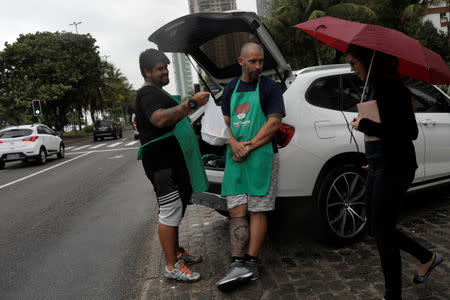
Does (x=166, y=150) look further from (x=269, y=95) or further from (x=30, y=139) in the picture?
(x=30, y=139)

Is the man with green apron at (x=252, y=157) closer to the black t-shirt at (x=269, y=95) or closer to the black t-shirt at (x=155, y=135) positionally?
the black t-shirt at (x=269, y=95)

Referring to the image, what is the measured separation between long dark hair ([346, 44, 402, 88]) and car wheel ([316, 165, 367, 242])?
4.02 ft

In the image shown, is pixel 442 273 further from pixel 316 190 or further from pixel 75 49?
pixel 75 49

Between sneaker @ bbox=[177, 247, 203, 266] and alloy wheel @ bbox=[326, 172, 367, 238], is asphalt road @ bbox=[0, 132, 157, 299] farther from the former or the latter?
alloy wheel @ bbox=[326, 172, 367, 238]

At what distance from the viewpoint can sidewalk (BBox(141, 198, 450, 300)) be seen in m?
2.74

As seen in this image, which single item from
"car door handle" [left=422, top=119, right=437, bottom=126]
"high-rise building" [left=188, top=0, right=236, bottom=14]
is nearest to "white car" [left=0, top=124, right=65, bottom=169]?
"car door handle" [left=422, top=119, right=437, bottom=126]

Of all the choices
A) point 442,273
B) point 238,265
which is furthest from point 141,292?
point 442,273

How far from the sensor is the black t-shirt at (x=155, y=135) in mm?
2881

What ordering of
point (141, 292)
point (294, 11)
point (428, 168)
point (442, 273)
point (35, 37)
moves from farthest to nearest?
point (35, 37), point (294, 11), point (428, 168), point (141, 292), point (442, 273)

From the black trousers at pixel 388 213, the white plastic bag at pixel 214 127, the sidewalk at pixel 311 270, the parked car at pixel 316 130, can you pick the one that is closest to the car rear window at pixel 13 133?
the sidewalk at pixel 311 270

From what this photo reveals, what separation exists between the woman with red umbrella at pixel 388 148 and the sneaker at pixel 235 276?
1.00m

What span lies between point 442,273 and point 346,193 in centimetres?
99

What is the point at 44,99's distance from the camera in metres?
28.9

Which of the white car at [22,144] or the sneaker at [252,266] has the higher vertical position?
the white car at [22,144]
